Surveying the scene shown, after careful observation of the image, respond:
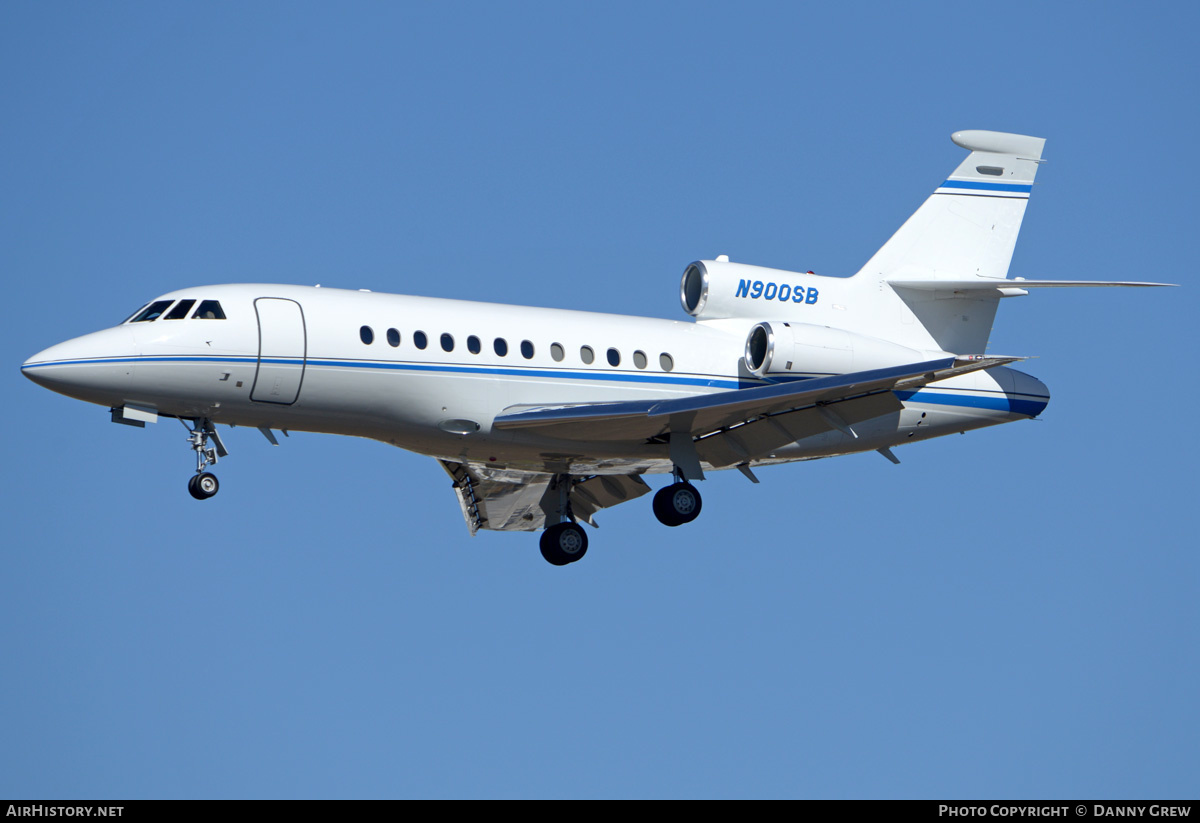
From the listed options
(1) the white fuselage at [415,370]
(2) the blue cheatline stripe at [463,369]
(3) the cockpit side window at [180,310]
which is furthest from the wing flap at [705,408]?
(3) the cockpit side window at [180,310]

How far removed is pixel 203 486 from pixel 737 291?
848cm

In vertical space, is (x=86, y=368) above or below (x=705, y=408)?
above

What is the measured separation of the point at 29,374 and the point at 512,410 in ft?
20.6

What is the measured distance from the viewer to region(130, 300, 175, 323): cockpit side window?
2058 centimetres

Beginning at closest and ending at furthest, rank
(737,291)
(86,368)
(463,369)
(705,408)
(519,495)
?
(86,368), (705,408), (463,369), (737,291), (519,495)

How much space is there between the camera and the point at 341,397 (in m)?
20.9

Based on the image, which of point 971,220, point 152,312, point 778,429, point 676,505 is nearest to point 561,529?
point 676,505

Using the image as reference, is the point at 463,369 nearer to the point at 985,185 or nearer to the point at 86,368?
the point at 86,368

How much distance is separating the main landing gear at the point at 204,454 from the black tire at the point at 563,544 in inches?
223

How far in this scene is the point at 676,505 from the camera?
2222 centimetres

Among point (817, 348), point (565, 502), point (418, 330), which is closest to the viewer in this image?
point (418, 330)

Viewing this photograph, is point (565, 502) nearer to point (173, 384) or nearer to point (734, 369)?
point (734, 369)
